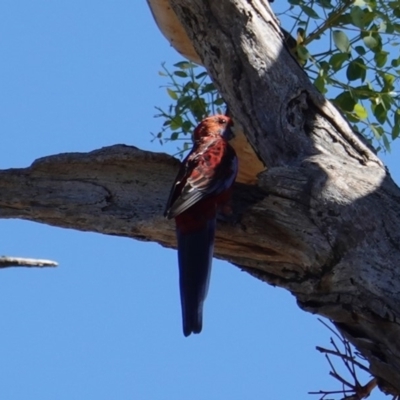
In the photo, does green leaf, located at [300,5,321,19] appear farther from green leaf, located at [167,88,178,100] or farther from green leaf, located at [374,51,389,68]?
green leaf, located at [167,88,178,100]

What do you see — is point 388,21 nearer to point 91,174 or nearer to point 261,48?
point 261,48

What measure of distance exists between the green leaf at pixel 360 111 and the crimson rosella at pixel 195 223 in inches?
32.9

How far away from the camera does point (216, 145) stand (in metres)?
4.09

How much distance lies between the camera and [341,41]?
163 inches

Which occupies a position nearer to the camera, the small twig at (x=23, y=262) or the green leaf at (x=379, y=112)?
the small twig at (x=23, y=262)

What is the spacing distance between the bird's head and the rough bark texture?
0.33m

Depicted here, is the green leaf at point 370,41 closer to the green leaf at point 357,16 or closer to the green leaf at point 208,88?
the green leaf at point 357,16

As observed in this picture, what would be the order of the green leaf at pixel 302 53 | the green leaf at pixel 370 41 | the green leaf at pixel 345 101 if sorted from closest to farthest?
1. the green leaf at pixel 370 41
2. the green leaf at pixel 302 53
3. the green leaf at pixel 345 101

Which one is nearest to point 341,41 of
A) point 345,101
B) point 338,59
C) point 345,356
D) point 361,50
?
point 338,59

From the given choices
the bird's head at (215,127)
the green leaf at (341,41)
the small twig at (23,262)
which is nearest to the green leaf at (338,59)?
the green leaf at (341,41)

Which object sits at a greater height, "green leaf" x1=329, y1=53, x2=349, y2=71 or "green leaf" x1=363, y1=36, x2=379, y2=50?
"green leaf" x1=363, y1=36, x2=379, y2=50

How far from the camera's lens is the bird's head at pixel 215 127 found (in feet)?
14.1

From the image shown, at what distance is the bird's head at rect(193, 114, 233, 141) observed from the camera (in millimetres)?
4293

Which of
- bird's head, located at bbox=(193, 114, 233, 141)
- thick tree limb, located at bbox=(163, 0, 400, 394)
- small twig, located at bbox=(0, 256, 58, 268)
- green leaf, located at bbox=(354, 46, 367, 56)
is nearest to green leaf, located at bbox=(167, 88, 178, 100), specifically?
bird's head, located at bbox=(193, 114, 233, 141)
